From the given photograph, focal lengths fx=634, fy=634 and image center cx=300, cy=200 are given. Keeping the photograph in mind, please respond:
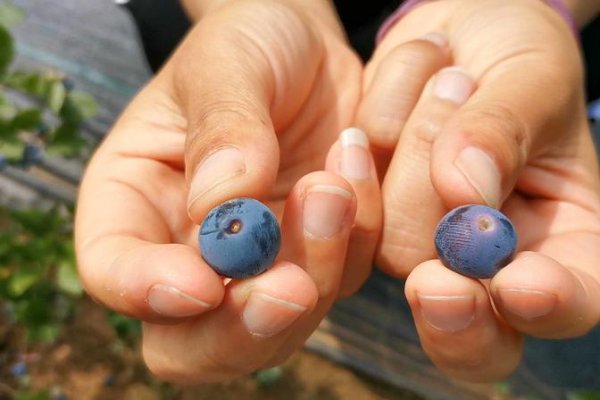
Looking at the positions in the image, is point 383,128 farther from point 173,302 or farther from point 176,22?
point 176,22

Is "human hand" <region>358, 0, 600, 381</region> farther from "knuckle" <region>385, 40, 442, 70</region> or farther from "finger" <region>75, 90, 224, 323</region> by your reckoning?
"finger" <region>75, 90, 224, 323</region>

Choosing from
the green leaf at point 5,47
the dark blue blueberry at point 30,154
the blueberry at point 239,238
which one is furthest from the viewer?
the dark blue blueberry at point 30,154

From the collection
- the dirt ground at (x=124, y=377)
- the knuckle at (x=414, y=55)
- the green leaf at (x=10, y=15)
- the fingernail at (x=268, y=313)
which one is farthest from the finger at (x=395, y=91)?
the dirt ground at (x=124, y=377)

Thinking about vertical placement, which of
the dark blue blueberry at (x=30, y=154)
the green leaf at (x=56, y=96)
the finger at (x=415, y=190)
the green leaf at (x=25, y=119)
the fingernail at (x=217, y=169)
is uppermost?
the fingernail at (x=217, y=169)

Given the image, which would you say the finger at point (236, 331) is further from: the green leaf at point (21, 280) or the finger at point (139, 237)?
the green leaf at point (21, 280)

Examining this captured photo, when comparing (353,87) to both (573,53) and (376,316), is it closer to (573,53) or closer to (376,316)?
(573,53)

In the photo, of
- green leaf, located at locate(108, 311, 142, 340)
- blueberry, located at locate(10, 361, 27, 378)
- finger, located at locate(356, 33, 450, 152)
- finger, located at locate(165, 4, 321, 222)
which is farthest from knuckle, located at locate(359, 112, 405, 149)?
blueberry, located at locate(10, 361, 27, 378)
